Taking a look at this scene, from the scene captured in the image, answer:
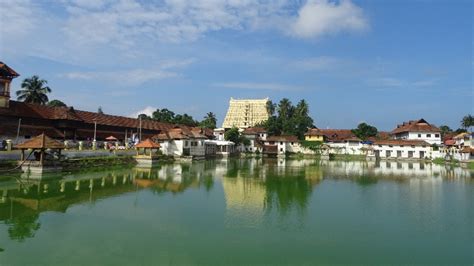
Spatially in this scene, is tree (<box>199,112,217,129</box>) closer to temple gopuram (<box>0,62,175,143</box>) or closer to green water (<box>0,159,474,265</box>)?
temple gopuram (<box>0,62,175,143</box>)

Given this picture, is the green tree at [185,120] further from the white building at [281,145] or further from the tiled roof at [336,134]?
the tiled roof at [336,134]

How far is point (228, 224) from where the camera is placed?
1441 cm

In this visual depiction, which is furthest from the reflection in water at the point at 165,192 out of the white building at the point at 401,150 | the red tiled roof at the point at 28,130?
the white building at the point at 401,150

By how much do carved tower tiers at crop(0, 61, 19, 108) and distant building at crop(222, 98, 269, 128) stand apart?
74.7 metres

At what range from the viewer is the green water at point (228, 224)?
10883 mm

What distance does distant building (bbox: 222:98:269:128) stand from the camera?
10638cm

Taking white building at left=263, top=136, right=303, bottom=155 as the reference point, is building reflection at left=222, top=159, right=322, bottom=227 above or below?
below

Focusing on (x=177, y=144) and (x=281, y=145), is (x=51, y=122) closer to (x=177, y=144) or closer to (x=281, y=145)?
(x=177, y=144)

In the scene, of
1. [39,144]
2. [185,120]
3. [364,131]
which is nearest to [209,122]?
[185,120]

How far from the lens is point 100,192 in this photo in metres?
20.9

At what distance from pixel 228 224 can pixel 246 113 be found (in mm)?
94940

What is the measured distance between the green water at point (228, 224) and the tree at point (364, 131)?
52.9 metres

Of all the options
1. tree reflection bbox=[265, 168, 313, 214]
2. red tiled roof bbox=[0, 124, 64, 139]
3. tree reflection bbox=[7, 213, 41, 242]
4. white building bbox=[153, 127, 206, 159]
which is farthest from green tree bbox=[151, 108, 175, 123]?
tree reflection bbox=[7, 213, 41, 242]

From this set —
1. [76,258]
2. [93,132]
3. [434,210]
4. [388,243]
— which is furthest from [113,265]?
[93,132]
